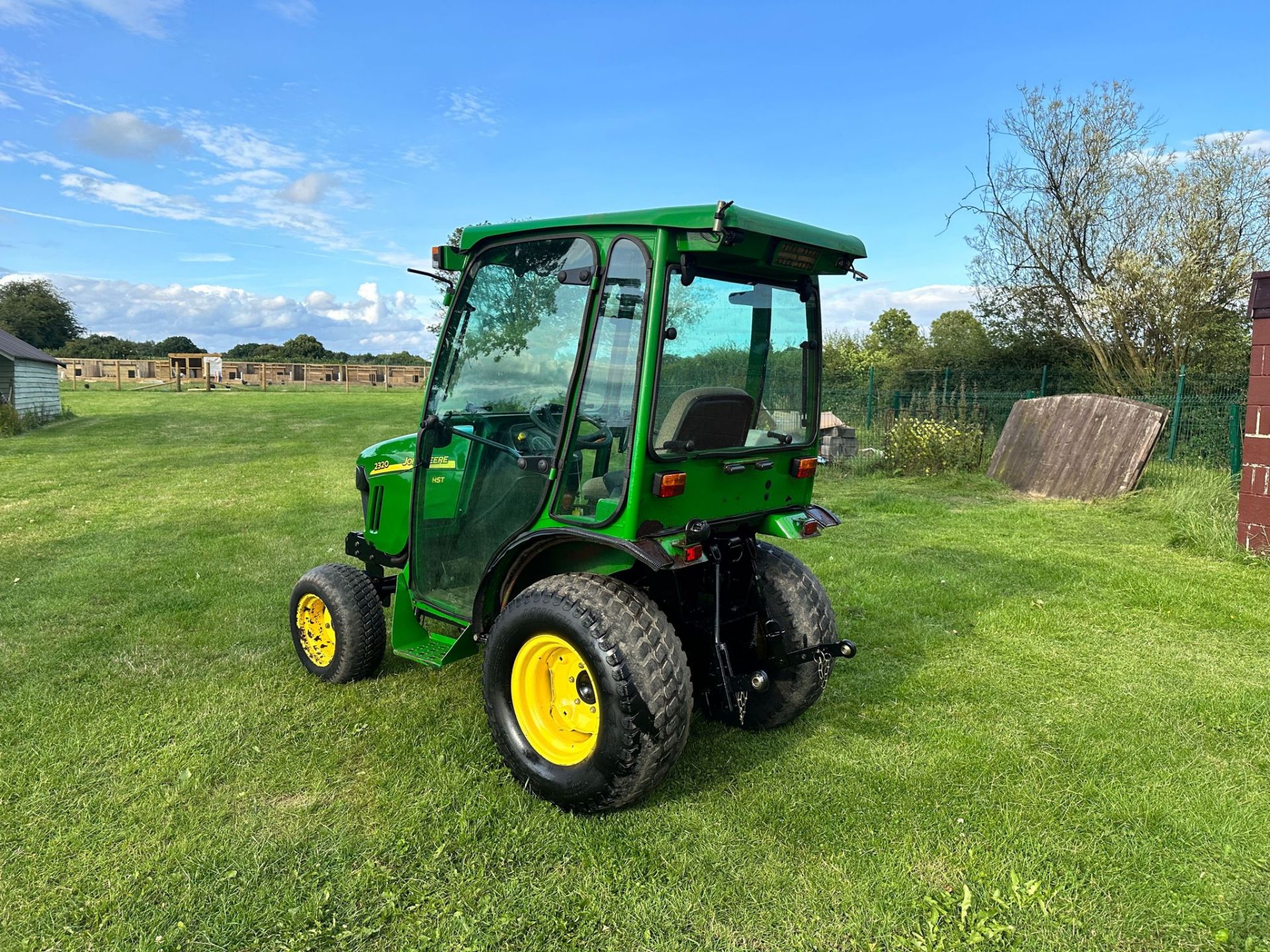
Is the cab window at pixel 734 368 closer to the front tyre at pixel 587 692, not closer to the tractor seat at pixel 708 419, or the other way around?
the tractor seat at pixel 708 419

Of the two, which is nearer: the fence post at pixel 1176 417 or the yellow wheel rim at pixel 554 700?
the yellow wheel rim at pixel 554 700

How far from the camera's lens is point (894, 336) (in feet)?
115

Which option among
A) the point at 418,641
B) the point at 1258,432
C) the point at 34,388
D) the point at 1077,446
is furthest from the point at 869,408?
the point at 34,388

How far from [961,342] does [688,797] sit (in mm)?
17017

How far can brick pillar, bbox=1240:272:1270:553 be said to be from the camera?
6.61 m

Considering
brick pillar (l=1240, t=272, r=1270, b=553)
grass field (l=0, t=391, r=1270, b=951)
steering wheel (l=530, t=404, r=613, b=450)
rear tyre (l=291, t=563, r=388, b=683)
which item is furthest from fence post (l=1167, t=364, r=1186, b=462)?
rear tyre (l=291, t=563, r=388, b=683)

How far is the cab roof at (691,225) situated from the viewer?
2697mm

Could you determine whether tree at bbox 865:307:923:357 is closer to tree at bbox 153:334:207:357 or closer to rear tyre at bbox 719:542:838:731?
rear tyre at bbox 719:542:838:731

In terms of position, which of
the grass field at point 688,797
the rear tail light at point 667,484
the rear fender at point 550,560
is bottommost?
the grass field at point 688,797

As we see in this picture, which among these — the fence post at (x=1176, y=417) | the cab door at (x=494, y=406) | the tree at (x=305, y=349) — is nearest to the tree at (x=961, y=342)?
the fence post at (x=1176, y=417)

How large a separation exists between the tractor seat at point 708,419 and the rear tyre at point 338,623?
6.35ft

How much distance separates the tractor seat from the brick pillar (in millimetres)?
5772


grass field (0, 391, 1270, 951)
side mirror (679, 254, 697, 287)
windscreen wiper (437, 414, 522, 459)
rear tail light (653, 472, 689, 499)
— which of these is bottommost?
grass field (0, 391, 1270, 951)

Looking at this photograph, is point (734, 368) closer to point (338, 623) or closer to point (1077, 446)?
point (338, 623)
